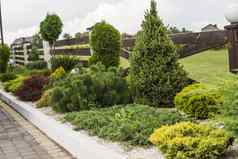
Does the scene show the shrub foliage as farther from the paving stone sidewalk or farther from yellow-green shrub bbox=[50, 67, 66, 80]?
the paving stone sidewalk

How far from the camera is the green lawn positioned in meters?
7.88

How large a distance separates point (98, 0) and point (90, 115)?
7325 mm

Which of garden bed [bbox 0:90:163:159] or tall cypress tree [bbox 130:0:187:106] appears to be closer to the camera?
Result: garden bed [bbox 0:90:163:159]

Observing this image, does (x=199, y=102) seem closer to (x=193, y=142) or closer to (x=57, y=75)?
(x=193, y=142)

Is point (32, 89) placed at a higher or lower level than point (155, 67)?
lower

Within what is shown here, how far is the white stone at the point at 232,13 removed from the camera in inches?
277

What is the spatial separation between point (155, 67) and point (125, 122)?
1.84 meters

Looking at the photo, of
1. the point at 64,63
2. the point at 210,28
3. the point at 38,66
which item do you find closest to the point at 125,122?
the point at 210,28

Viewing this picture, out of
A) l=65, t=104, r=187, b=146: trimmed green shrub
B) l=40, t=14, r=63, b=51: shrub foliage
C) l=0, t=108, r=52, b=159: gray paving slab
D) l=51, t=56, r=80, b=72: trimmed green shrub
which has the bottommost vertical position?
l=0, t=108, r=52, b=159: gray paving slab

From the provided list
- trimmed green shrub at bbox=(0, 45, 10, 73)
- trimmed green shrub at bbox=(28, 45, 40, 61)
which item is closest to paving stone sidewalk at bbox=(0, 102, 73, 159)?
trimmed green shrub at bbox=(28, 45, 40, 61)

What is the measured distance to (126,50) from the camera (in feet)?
41.4

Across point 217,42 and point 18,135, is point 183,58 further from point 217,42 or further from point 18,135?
point 18,135

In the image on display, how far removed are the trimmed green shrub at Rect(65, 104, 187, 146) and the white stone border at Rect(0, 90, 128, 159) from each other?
0.19 metres

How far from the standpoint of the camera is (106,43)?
1045cm
